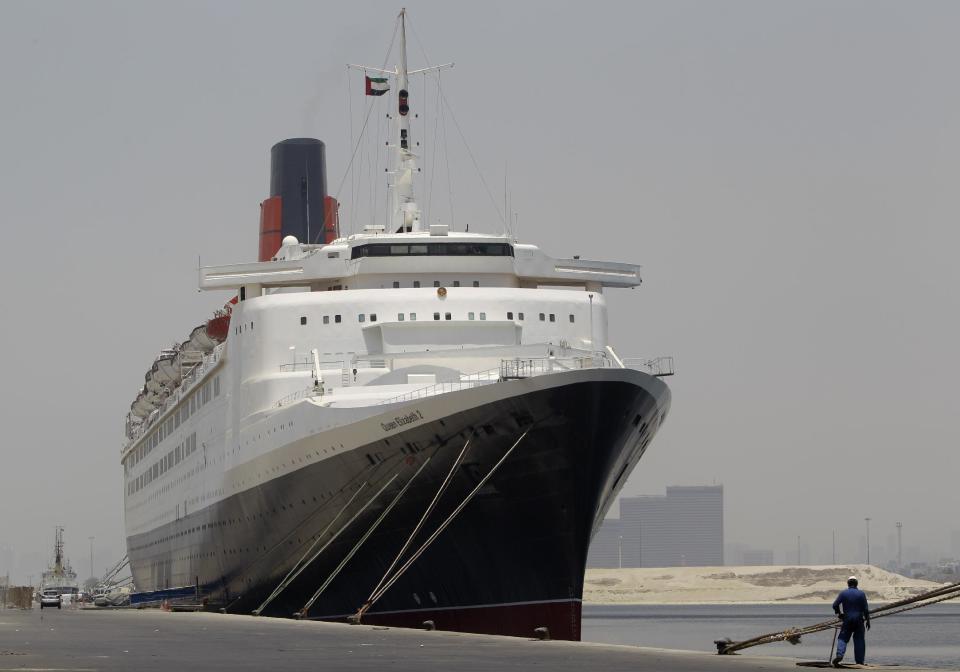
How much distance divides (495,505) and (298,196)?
33.7 meters

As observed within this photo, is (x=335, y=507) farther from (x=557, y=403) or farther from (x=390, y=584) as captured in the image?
(x=557, y=403)

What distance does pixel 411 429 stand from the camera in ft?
104

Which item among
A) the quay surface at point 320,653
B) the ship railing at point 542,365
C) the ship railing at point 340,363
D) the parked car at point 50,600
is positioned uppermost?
the ship railing at point 340,363

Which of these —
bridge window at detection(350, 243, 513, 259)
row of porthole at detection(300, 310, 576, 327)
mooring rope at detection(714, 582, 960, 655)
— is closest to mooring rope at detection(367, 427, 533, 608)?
row of porthole at detection(300, 310, 576, 327)

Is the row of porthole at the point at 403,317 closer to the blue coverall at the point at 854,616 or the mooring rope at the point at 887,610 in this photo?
the mooring rope at the point at 887,610

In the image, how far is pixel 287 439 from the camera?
35.2m

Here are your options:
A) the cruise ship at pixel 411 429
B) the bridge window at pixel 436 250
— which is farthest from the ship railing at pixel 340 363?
the bridge window at pixel 436 250

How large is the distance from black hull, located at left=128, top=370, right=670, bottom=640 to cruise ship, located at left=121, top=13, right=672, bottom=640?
0.04 m

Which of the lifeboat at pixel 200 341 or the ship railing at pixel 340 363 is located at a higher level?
the lifeboat at pixel 200 341

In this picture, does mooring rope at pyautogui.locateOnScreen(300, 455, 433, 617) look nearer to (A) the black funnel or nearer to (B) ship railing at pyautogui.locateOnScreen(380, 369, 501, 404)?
(B) ship railing at pyautogui.locateOnScreen(380, 369, 501, 404)

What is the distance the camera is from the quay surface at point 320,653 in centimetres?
1702

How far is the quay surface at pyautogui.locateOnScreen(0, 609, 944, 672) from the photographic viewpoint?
17.0 meters

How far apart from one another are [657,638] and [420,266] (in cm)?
3309

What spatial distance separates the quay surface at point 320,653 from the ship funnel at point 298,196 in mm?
36490
